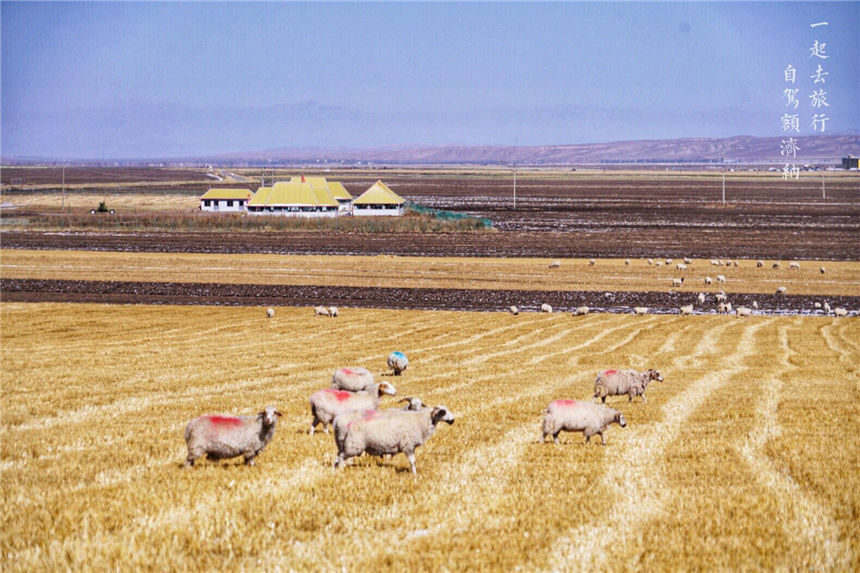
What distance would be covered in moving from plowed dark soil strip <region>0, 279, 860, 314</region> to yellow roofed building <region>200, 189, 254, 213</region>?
77.5m

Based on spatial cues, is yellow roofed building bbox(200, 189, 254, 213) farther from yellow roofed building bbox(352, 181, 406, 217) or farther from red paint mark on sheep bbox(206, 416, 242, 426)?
red paint mark on sheep bbox(206, 416, 242, 426)

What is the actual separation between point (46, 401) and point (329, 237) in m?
76.7

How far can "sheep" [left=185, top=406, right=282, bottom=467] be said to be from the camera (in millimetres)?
14016

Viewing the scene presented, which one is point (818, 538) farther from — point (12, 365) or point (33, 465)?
point (12, 365)

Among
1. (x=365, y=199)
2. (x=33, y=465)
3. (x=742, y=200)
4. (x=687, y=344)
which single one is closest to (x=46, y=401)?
(x=33, y=465)

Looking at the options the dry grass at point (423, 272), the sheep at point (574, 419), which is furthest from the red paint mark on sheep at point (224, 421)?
the dry grass at point (423, 272)

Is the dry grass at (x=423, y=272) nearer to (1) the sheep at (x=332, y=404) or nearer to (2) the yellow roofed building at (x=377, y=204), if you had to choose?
(1) the sheep at (x=332, y=404)

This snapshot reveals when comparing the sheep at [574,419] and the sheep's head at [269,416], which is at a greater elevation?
the sheep's head at [269,416]

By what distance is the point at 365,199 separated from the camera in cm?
13000

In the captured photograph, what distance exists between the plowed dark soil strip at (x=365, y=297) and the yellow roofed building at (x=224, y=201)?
77.5 meters

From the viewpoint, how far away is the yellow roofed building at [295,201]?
12162 cm

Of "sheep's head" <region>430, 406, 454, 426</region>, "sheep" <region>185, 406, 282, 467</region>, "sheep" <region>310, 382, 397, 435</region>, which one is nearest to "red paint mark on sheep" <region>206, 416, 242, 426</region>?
"sheep" <region>185, 406, 282, 467</region>

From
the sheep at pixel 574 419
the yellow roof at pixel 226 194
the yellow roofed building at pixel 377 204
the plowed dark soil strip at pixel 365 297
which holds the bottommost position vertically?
the plowed dark soil strip at pixel 365 297

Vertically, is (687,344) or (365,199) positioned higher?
(365,199)
